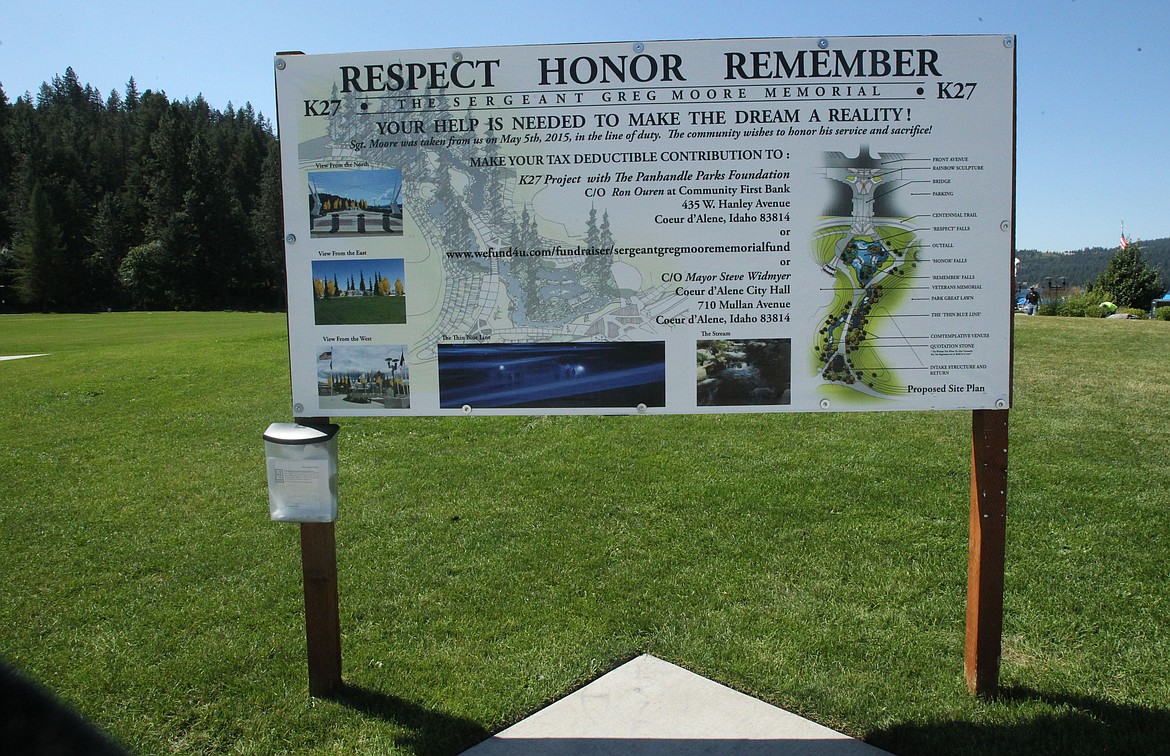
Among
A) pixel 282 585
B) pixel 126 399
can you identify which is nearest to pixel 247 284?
pixel 126 399

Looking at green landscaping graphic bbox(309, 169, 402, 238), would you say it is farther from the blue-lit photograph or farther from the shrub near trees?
the shrub near trees

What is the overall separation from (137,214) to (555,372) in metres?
89.2

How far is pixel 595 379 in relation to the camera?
3.43 meters

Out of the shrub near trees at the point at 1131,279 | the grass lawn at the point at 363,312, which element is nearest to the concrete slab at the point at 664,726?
the grass lawn at the point at 363,312

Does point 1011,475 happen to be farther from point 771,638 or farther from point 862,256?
point 862,256

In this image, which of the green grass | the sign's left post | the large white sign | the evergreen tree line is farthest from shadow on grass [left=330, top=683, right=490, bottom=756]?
the evergreen tree line

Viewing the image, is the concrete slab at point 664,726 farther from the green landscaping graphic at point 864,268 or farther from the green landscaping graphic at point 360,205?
the green landscaping graphic at point 360,205

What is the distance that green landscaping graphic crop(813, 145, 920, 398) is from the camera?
330cm

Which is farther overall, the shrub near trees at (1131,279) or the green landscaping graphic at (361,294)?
the shrub near trees at (1131,279)

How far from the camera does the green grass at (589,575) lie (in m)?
3.55

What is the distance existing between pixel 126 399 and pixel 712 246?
31.9ft

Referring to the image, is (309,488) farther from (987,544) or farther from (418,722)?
(987,544)

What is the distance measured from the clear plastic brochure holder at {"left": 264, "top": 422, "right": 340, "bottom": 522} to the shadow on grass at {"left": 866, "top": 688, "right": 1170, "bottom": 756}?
2392 millimetres

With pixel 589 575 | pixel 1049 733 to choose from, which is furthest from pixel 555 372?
pixel 1049 733
